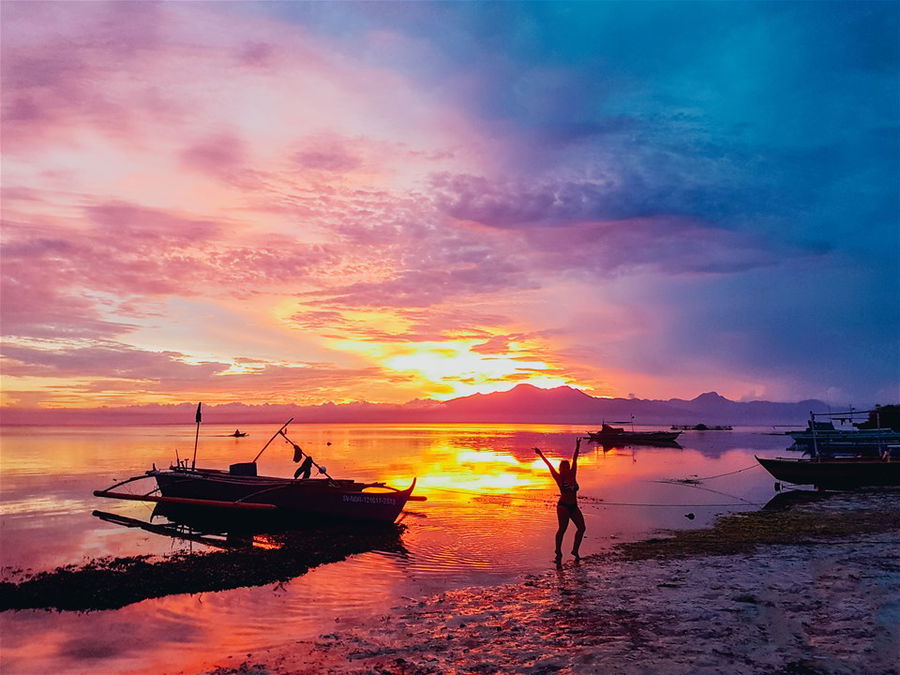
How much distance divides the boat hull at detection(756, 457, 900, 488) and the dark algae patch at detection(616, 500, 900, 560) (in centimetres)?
933

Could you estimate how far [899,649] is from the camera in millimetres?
8234

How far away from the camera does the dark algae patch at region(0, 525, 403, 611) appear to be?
504 inches

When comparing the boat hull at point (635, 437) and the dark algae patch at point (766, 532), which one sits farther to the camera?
the boat hull at point (635, 437)

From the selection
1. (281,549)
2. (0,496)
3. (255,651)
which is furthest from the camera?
(0,496)

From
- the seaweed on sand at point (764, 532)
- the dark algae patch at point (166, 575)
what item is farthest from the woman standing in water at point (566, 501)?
the dark algae patch at point (166, 575)

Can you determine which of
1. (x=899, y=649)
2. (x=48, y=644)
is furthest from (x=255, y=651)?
Result: (x=899, y=649)

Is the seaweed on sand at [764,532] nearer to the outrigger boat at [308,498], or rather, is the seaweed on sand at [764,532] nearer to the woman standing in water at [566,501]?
the woman standing in water at [566,501]

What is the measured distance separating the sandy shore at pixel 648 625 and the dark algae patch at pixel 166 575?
504 cm

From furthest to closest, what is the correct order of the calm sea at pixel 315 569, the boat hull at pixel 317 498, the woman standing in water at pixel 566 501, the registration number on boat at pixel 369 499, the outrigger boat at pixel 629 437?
1. the outrigger boat at pixel 629 437
2. the boat hull at pixel 317 498
3. the registration number on boat at pixel 369 499
4. the woman standing in water at pixel 566 501
5. the calm sea at pixel 315 569

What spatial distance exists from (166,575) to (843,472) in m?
Answer: 35.3

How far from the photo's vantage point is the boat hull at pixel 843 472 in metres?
31.3

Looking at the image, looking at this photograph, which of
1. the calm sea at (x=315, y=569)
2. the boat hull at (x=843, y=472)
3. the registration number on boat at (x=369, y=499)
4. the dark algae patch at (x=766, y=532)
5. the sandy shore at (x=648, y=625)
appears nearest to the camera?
the sandy shore at (x=648, y=625)

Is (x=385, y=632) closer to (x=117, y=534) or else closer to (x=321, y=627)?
(x=321, y=627)

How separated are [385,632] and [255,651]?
228cm
